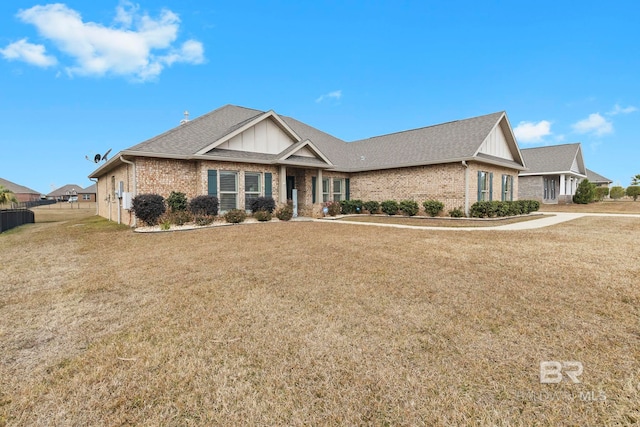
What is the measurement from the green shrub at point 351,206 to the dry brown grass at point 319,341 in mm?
14256

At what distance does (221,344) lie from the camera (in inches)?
122

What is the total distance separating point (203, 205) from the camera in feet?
45.6

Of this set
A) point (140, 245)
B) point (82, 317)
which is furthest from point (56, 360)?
point (140, 245)

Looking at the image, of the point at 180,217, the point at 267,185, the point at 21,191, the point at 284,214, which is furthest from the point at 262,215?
the point at 21,191

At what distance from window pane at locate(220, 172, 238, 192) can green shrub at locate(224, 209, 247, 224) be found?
4.98 ft

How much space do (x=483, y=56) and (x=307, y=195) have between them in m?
18.9

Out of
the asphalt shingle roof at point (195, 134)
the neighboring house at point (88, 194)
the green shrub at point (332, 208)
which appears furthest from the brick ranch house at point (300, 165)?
the neighboring house at point (88, 194)

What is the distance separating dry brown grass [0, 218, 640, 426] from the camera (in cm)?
220

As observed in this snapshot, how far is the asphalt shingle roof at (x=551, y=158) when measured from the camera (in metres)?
29.4

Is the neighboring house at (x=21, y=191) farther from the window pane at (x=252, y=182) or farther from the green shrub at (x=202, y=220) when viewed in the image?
the green shrub at (x=202, y=220)

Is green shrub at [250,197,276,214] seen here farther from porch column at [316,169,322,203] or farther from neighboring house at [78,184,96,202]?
neighboring house at [78,184,96,202]

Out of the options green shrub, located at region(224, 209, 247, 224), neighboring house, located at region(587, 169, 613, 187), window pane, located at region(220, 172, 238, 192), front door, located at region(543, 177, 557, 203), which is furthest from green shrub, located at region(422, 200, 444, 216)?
neighboring house, located at region(587, 169, 613, 187)

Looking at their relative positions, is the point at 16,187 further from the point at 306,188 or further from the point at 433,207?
the point at 433,207

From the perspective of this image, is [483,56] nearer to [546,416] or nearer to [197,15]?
[197,15]
